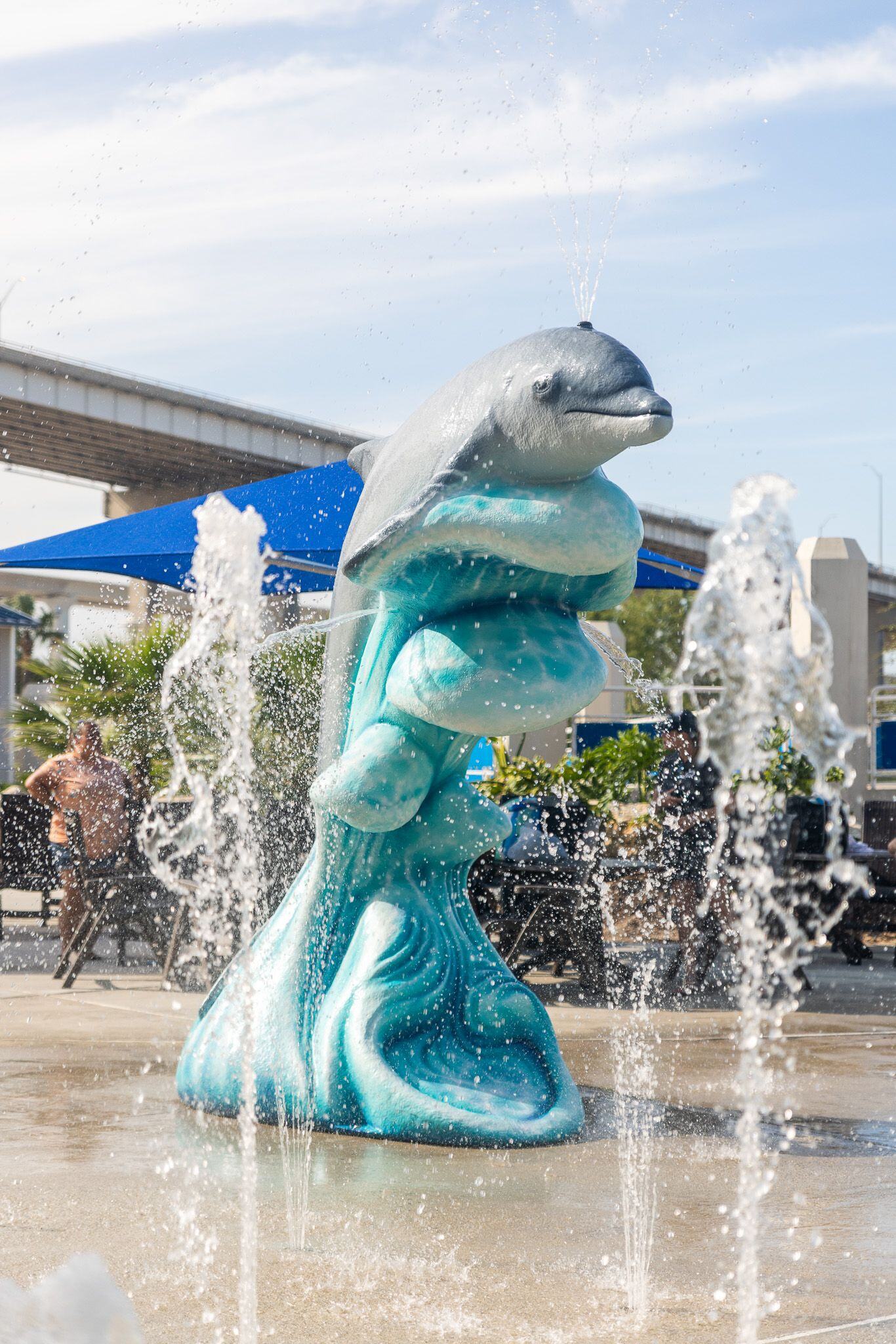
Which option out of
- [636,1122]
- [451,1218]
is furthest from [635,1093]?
[451,1218]

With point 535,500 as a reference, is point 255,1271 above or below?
below

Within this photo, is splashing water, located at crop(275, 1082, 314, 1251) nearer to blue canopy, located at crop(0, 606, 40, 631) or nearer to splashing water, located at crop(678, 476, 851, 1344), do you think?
splashing water, located at crop(678, 476, 851, 1344)

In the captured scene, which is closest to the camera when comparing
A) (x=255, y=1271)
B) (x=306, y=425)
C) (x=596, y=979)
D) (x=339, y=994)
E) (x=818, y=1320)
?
(x=818, y=1320)

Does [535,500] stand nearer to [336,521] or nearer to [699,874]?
[699,874]

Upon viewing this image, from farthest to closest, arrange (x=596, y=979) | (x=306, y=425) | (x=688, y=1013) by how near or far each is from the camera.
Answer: (x=306, y=425), (x=596, y=979), (x=688, y=1013)

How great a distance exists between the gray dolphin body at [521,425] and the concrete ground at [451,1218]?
6.28 ft

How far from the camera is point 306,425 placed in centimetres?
3128

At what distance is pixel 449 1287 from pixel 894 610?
152 ft

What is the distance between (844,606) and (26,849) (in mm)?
9028

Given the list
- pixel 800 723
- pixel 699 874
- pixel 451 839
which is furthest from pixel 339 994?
pixel 699 874

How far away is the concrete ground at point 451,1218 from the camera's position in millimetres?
3148

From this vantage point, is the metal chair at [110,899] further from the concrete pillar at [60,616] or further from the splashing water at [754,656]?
the concrete pillar at [60,616]

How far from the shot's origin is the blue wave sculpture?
4.66 meters

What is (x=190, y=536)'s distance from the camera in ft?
32.1
